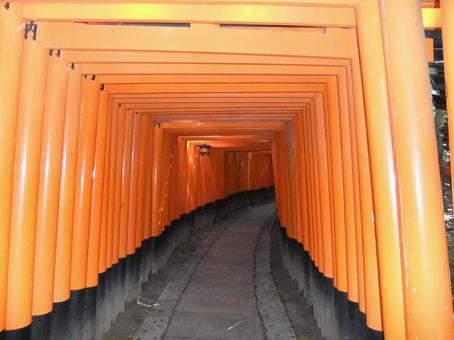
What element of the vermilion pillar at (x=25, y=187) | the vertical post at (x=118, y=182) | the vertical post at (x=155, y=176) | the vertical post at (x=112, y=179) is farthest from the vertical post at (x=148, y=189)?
the vermilion pillar at (x=25, y=187)

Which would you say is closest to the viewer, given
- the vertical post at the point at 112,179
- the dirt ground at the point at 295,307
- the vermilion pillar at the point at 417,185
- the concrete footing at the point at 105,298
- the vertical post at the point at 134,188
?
the vermilion pillar at the point at 417,185

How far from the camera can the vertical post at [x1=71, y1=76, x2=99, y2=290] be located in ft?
11.6

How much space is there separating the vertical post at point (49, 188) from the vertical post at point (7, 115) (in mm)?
469

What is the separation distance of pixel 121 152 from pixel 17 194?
2.35 metres

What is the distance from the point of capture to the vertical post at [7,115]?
230cm

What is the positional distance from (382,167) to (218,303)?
15.2 ft

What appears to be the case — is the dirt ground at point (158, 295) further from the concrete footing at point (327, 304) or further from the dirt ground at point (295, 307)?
the concrete footing at point (327, 304)

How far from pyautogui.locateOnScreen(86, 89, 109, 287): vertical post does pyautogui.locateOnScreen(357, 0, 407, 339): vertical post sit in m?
2.92

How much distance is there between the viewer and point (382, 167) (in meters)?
2.00

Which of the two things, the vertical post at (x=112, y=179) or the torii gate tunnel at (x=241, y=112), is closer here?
the torii gate tunnel at (x=241, y=112)

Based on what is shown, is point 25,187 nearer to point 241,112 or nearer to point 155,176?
point 241,112

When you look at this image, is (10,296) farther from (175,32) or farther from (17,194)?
(175,32)

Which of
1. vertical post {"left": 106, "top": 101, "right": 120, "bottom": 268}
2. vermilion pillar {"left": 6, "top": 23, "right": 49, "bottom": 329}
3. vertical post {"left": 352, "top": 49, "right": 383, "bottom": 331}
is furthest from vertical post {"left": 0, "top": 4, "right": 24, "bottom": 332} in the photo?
vertical post {"left": 352, "top": 49, "right": 383, "bottom": 331}

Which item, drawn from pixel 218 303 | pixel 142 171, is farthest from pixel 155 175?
pixel 218 303
